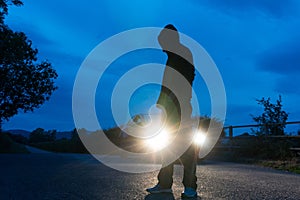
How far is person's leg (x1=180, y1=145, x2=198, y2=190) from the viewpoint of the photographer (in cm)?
425

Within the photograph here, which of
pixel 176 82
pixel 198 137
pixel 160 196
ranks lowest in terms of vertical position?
pixel 160 196

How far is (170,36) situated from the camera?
438cm

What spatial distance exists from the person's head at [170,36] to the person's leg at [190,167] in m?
1.31

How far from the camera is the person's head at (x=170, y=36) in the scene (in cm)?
438

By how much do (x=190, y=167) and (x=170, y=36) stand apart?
1649mm

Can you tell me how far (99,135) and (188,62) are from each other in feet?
65.5

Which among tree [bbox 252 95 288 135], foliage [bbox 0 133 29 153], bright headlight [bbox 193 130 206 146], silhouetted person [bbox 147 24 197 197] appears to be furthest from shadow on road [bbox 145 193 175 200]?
foliage [bbox 0 133 29 153]

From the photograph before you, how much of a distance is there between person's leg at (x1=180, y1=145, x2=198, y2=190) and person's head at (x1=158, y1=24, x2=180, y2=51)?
4.30 feet

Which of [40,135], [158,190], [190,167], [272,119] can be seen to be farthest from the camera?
[40,135]

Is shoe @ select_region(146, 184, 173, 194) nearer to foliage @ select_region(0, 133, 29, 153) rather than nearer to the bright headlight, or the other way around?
the bright headlight

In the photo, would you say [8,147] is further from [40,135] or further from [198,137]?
[40,135]

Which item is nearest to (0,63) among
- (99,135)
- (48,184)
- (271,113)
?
(99,135)

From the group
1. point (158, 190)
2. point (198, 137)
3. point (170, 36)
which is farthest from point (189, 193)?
point (170, 36)

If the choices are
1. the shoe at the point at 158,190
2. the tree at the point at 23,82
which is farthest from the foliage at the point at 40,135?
the shoe at the point at 158,190
